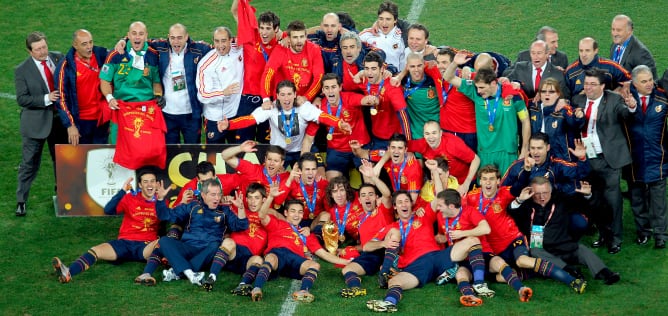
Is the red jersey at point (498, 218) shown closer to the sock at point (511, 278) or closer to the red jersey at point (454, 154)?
the sock at point (511, 278)

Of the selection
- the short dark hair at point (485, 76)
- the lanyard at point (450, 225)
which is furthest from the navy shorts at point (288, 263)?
the short dark hair at point (485, 76)

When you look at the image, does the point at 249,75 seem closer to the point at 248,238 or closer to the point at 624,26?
the point at 248,238

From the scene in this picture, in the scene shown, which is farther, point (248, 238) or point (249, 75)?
point (249, 75)

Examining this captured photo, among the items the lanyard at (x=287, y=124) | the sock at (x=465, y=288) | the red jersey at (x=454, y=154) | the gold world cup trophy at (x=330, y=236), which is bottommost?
the sock at (x=465, y=288)

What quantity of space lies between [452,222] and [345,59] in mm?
2386

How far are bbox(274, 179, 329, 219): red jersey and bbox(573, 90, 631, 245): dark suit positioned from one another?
274cm

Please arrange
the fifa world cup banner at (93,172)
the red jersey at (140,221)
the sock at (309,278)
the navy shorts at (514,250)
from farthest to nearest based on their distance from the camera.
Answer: the fifa world cup banner at (93,172) < the red jersey at (140,221) < the navy shorts at (514,250) < the sock at (309,278)

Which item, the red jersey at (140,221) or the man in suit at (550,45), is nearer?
the red jersey at (140,221)

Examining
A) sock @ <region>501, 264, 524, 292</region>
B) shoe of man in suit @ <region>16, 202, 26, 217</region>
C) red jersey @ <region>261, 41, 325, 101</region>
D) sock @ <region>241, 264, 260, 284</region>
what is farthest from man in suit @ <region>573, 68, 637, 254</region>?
shoe of man in suit @ <region>16, 202, 26, 217</region>

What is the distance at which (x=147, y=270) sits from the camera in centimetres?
1117

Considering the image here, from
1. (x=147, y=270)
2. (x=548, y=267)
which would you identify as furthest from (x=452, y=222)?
(x=147, y=270)

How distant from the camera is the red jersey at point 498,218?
1126 centimetres

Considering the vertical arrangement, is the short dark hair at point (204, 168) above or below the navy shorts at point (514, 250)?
above

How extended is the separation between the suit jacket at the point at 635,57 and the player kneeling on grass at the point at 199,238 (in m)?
4.67
